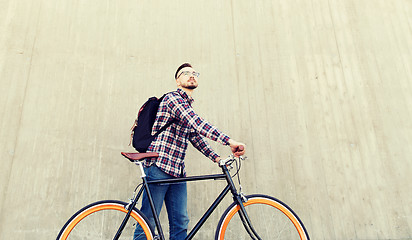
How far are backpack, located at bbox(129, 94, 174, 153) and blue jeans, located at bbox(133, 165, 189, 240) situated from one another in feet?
0.60

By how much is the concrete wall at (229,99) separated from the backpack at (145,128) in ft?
3.36

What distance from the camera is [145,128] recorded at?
83.6 inches

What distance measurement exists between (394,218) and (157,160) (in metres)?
2.61

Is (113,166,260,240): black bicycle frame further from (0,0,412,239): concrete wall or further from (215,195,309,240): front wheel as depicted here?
(0,0,412,239): concrete wall

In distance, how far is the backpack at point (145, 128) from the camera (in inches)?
82.4

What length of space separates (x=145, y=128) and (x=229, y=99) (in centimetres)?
144

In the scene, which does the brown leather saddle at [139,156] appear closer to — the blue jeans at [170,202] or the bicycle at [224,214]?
the bicycle at [224,214]

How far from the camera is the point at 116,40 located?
3.47 m

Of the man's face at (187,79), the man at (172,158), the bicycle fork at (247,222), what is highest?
the man's face at (187,79)

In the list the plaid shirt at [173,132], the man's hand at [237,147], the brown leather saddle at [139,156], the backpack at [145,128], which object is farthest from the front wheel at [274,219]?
the backpack at [145,128]

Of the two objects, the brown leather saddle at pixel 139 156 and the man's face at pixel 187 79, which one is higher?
the man's face at pixel 187 79

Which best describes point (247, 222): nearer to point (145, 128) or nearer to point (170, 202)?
point (170, 202)

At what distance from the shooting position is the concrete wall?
2.94 m

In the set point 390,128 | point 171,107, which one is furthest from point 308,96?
point 171,107
